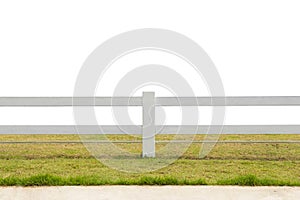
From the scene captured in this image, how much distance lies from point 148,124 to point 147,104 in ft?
1.06

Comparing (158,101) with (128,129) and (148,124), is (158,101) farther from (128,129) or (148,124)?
(128,129)

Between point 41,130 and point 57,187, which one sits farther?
point 41,130

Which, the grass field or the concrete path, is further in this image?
the grass field

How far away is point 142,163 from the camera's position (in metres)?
6.25

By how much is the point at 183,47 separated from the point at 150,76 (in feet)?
2.74

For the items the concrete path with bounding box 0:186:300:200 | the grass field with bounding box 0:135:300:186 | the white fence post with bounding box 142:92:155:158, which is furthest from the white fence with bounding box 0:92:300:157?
the concrete path with bounding box 0:186:300:200

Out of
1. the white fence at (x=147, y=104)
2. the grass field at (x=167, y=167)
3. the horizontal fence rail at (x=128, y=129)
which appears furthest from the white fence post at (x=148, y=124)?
the grass field at (x=167, y=167)

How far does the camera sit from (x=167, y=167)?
6.01 meters

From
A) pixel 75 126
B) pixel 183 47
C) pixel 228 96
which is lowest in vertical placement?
pixel 75 126

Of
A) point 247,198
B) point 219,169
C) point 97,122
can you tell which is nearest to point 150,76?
point 97,122

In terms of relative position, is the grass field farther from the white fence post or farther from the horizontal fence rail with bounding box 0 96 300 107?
the horizontal fence rail with bounding box 0 96 300 107

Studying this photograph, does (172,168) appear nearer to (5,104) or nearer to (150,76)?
(150,76)

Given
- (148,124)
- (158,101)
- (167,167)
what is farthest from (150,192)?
(158,101)

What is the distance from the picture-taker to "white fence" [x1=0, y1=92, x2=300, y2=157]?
680 centimetres
